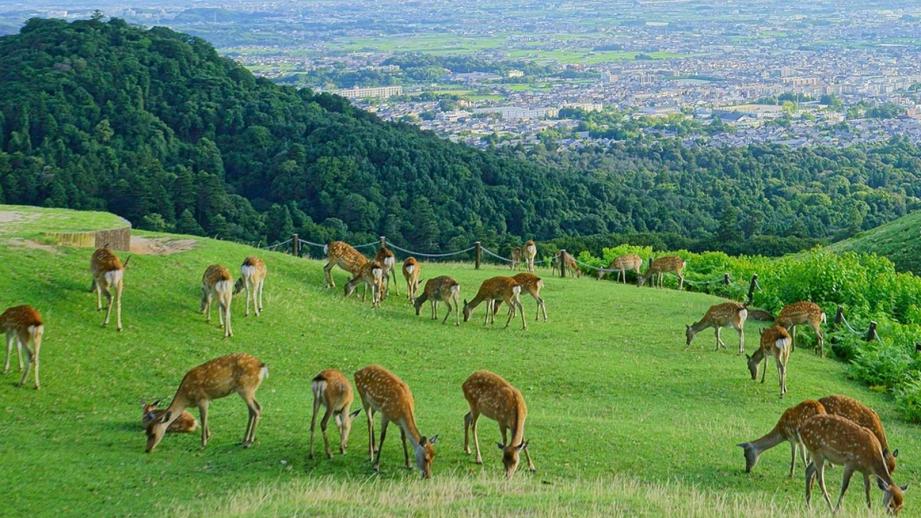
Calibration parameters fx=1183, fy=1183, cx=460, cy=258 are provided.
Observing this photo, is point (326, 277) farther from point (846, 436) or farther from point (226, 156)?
point (226, 156)

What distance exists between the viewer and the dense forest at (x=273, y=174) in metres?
39.4


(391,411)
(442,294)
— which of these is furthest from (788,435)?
(442,294)

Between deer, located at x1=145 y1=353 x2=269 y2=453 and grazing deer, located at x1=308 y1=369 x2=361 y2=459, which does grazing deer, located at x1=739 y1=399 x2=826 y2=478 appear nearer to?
grazing deer, located at x1=308 y1=369 x2=361 y2=459

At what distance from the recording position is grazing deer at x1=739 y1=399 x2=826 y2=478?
12.8 m

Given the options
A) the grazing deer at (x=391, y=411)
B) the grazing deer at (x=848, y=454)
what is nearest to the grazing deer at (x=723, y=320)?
the grazing deer at (x=848, y=454)

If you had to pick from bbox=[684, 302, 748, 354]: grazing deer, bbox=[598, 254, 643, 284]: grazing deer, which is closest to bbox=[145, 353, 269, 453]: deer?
bbox=[684, 302, 748, 354]: grazing deer

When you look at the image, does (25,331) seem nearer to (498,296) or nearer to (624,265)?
(498,296)

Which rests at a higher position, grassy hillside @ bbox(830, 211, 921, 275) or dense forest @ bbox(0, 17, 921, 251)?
grassy hillside @ bbox(830, 211, 921, 275)

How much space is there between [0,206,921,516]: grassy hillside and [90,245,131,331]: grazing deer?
276 mm

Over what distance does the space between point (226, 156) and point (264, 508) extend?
37.2 m

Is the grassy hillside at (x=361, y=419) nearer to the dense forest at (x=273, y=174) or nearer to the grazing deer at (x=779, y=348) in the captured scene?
the grazing deer at (x=779, y=348)

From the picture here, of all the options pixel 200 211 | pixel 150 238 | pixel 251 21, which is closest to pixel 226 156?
pixel 200 211

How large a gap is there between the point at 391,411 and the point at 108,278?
20.1 ft

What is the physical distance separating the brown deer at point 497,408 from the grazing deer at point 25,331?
18.2ft
